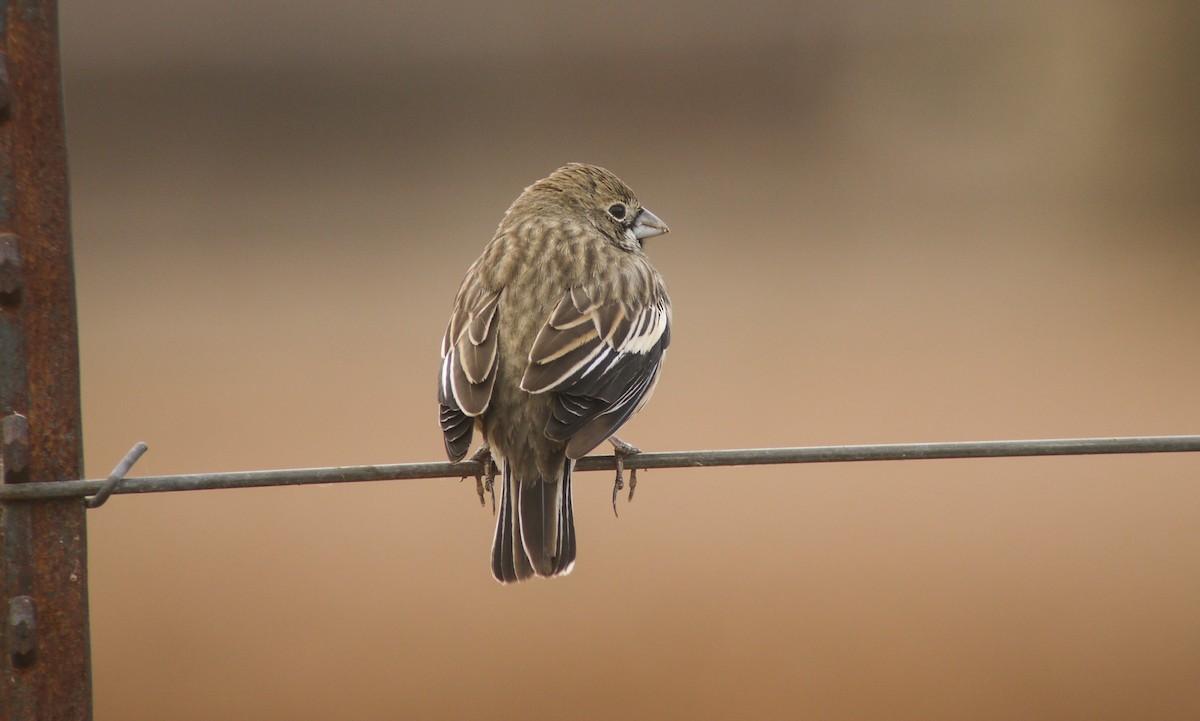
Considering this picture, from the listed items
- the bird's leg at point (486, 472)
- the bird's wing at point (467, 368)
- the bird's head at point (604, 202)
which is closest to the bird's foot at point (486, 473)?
the bird's leg at point (486, 472)

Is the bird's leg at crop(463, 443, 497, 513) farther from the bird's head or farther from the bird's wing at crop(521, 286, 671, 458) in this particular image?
the bird's head

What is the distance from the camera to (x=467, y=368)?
2432 millimetres

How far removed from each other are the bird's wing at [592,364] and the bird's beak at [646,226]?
61 cm

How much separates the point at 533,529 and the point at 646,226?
1.20m

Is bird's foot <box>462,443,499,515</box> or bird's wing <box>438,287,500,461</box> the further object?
bird's foot <box>462,443,499,515</box>

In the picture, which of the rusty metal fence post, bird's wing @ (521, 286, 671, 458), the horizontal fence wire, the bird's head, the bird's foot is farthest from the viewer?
the bird's head

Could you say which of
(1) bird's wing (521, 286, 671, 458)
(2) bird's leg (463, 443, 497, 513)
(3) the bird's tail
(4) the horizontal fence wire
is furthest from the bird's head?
(4) the horizontal fence wire

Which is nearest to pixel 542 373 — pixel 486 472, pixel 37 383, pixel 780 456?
pixel 486 472

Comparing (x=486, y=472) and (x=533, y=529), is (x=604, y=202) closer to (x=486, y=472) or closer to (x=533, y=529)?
(x=486, y=472)

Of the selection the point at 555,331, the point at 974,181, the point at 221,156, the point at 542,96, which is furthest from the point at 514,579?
the point at 974,181

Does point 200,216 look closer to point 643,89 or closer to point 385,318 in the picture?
point 385,318

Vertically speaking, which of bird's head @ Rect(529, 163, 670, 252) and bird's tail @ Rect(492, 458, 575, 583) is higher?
bird's head @ Rect(529, 163, 670, 252)

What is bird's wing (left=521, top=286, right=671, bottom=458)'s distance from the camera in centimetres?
233

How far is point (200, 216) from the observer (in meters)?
5.62
